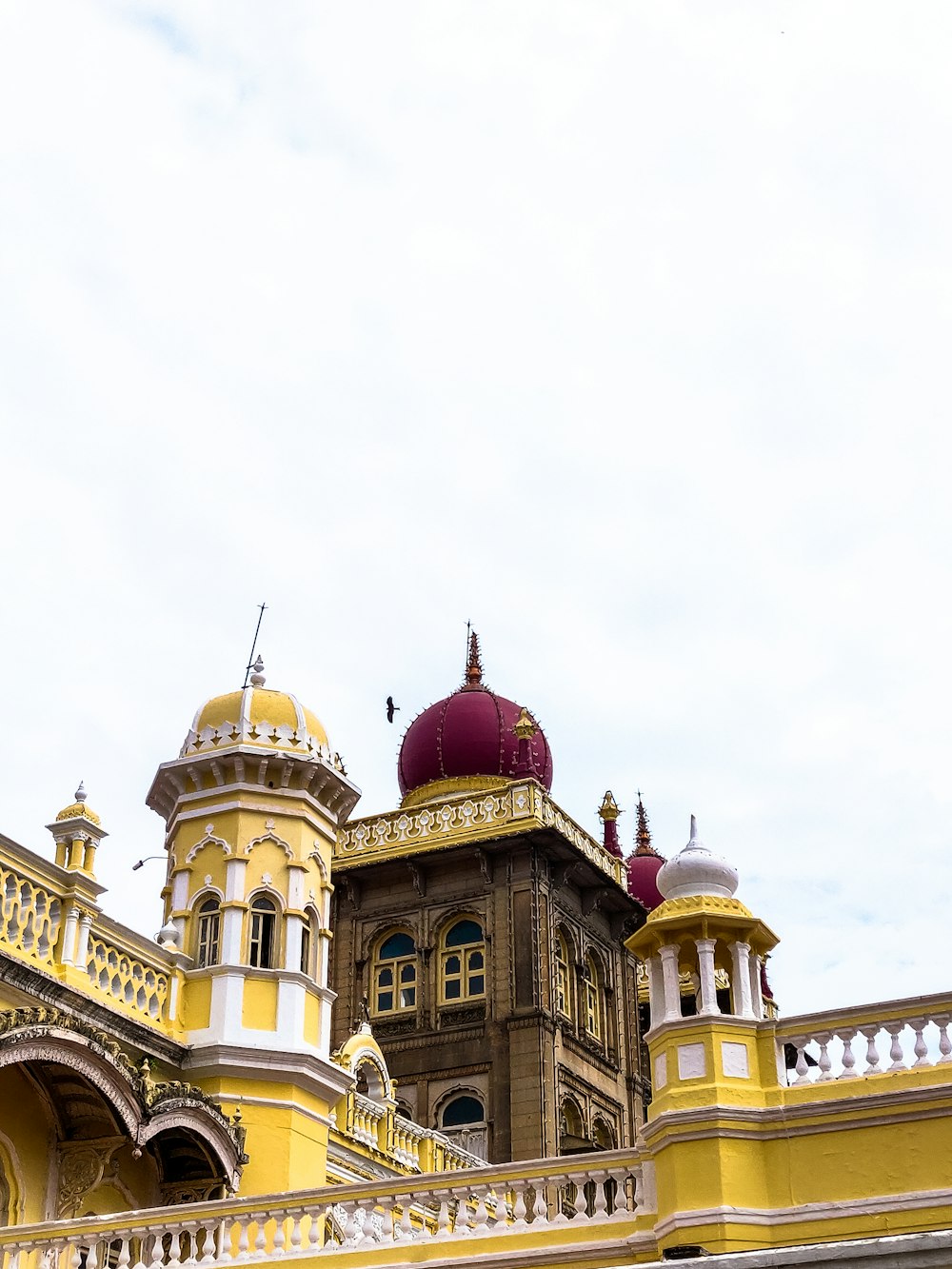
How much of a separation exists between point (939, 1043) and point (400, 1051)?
2421cm

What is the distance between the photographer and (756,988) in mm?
13789

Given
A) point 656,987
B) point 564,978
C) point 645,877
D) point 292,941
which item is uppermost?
point 645,877

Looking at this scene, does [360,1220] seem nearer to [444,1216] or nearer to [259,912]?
[444,1216]

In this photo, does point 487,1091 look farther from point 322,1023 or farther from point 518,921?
point 322,1023

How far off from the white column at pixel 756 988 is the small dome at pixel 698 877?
568mm

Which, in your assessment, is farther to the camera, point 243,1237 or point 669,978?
point 243,1237

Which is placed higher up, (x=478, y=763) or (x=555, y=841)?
(x=478, y=763)

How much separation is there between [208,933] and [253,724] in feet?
8.97

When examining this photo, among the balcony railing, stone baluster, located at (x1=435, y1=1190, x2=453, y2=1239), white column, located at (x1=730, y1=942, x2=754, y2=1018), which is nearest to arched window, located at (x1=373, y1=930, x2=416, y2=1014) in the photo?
the balcony railing

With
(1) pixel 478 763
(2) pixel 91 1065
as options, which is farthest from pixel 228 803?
(1) pixel 478 763

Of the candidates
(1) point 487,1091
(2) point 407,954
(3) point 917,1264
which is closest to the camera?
(3) point 917,1264

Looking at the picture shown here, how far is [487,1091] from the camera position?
34.4 m

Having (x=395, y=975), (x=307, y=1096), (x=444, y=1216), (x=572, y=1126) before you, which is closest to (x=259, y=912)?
(x=307, y=1096)

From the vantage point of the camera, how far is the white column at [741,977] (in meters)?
13.4
